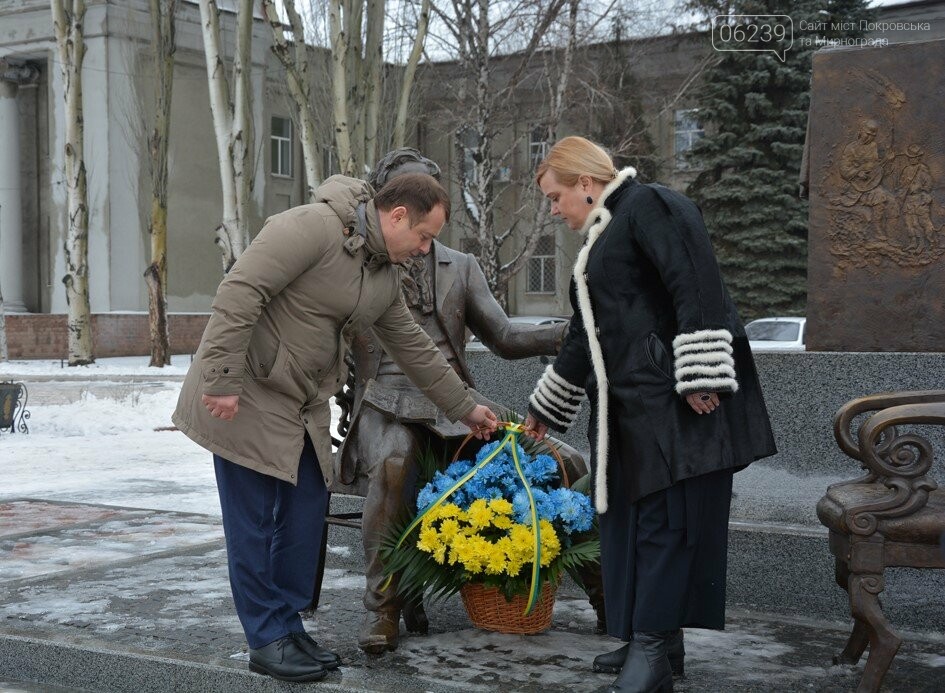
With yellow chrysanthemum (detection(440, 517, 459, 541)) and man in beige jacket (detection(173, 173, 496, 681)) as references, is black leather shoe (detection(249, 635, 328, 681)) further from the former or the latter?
yellow chrysanthemum (detection(440, 517, 459, 541))

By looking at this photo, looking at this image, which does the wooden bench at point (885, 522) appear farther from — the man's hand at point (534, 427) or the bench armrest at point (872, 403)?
the man's hand at point (534, 427)

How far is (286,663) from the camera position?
4.13 meters

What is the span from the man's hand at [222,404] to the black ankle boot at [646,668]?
4.91 feet

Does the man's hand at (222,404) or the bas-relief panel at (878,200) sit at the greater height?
the bas-relief panel at (878,200)

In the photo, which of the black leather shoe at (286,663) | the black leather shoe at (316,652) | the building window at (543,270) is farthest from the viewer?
the building window at (543,270)

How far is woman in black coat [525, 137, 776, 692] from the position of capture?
3814 millimetres

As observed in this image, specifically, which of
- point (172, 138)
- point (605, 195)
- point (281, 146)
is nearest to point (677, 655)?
point (605, 195)

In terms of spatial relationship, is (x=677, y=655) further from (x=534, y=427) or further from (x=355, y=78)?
(x=355, y=78)

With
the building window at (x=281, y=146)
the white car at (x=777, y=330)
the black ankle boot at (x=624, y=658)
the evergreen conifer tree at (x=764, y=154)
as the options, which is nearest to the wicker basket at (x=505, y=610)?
the black ankle boot at (x=624, y=658)

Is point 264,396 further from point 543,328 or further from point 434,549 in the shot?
point 543,328

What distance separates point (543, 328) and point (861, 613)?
182cm

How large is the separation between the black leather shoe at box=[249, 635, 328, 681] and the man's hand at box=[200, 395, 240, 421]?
33.4 inches

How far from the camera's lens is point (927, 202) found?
5586 mm

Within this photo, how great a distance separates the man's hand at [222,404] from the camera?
3898mm
